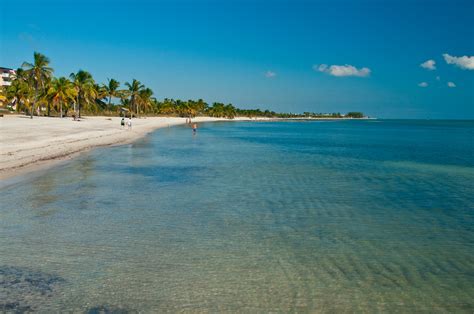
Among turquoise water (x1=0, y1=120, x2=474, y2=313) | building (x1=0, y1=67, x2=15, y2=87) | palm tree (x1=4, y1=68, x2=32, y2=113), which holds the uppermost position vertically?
building (x1=0, y1=67, x2=15, y2=87)

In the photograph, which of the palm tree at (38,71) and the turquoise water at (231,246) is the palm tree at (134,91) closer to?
the palm tree at (38,71)

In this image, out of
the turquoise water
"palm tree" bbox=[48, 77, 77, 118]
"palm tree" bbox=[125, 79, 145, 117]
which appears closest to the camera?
A: the turquoise water

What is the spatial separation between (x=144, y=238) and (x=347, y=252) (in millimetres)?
4600

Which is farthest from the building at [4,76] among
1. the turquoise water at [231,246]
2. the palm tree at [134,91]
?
the turquoise water at [231,246]

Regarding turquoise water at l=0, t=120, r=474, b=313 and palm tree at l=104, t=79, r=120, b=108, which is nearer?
turquoise water at l=0, t=120, r=474, b=313

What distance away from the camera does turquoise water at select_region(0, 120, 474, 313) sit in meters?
6.33

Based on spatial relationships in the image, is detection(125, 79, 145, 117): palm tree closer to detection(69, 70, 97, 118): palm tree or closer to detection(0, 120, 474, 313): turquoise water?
detection(69, 70, 97, 118): palm tree

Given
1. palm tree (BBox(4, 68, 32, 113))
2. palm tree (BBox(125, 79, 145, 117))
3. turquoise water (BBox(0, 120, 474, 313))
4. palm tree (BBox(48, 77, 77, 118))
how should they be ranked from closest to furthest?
turquoise water (BBox(0, 120, 474, 313)) → palm tree (BBox(48, 77, 77, 118)) → palm tree (BBox(4, 68, 32, 113)) → palm tree (BBox(125, 79, 145, 117))

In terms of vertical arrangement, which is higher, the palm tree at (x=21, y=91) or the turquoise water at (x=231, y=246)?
the palm tree at (x=21, y=91)

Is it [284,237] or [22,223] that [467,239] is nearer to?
[284,237]

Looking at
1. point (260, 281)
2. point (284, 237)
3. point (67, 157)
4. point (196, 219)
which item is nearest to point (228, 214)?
point (196, 219)

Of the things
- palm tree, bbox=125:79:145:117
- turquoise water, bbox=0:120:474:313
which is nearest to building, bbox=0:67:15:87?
palm tree, bbox=125:79:145:117

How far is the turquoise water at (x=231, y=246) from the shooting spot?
6.33 meters

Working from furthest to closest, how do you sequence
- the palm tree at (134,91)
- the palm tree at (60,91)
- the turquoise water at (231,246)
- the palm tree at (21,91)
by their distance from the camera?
the palm tree at (134,91), the palm tree at (21,91), the palm tree at (60,91), the turquoise water at (231,246)
